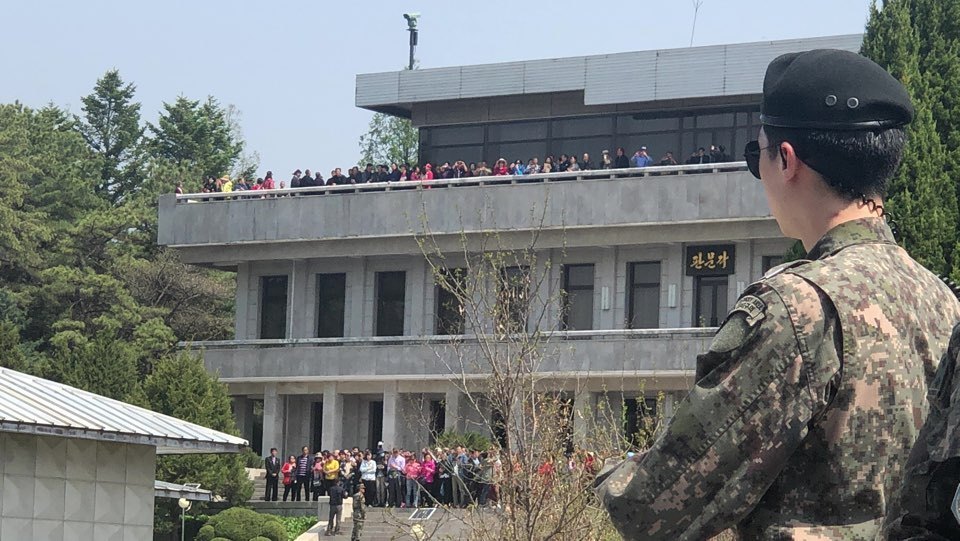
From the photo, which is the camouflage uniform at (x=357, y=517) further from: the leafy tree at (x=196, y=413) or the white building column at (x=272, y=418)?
the white building column at (x=272, y=418)

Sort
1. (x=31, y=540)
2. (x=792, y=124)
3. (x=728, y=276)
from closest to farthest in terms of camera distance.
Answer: (x=792, y=124)
(x=31, y=540)
(x=728, y=276)

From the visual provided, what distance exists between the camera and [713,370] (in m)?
3.21

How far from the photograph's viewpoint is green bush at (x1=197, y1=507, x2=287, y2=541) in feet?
123

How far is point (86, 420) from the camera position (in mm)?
18859

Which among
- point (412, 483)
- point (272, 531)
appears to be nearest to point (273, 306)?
point (412, 483)

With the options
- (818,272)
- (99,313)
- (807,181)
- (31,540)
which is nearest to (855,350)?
(818,272)

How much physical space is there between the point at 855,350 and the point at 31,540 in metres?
16.4

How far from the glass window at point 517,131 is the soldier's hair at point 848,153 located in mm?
48488

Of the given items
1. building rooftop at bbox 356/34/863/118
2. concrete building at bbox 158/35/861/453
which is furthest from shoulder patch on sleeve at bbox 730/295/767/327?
building rooftop at bbox 356/34/863/118

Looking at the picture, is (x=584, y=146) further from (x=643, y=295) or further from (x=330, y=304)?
(x=330, y=304)

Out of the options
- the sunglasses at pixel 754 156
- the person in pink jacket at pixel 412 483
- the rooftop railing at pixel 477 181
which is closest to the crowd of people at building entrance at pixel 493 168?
the rooftop railing at pixel 477 181

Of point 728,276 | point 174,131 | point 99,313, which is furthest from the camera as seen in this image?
point 174,131

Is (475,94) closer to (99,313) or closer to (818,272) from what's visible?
(99,313)

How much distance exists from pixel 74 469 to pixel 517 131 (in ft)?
112
